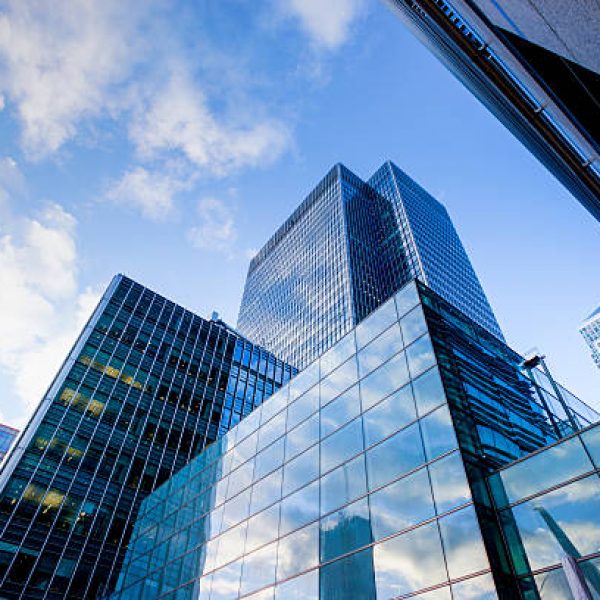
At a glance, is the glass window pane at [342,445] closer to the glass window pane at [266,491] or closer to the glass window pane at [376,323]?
the glass window pane at [266,491]

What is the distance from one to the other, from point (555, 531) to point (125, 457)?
44.9 meters

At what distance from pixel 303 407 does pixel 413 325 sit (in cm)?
725

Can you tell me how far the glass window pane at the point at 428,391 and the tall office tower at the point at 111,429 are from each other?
37.5 meters

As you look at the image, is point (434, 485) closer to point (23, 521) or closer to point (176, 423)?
point (23, 521)

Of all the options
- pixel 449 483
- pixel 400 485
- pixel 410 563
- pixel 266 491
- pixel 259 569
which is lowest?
pixel 410 563

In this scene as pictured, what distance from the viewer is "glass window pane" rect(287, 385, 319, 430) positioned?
21.0 meters

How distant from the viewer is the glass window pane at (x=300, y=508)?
1706 cm

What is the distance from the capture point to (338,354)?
70.2 feet

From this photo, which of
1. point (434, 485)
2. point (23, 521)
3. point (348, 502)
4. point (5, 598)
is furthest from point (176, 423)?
point (434, 485)

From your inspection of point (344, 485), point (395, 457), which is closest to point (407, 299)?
point (395, 457)

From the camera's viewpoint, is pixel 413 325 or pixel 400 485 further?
pixel 413 325

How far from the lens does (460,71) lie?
1201 cm

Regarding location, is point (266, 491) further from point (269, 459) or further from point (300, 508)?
point (300, 508)

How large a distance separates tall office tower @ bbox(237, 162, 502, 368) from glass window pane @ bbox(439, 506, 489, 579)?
9062 centimetres
